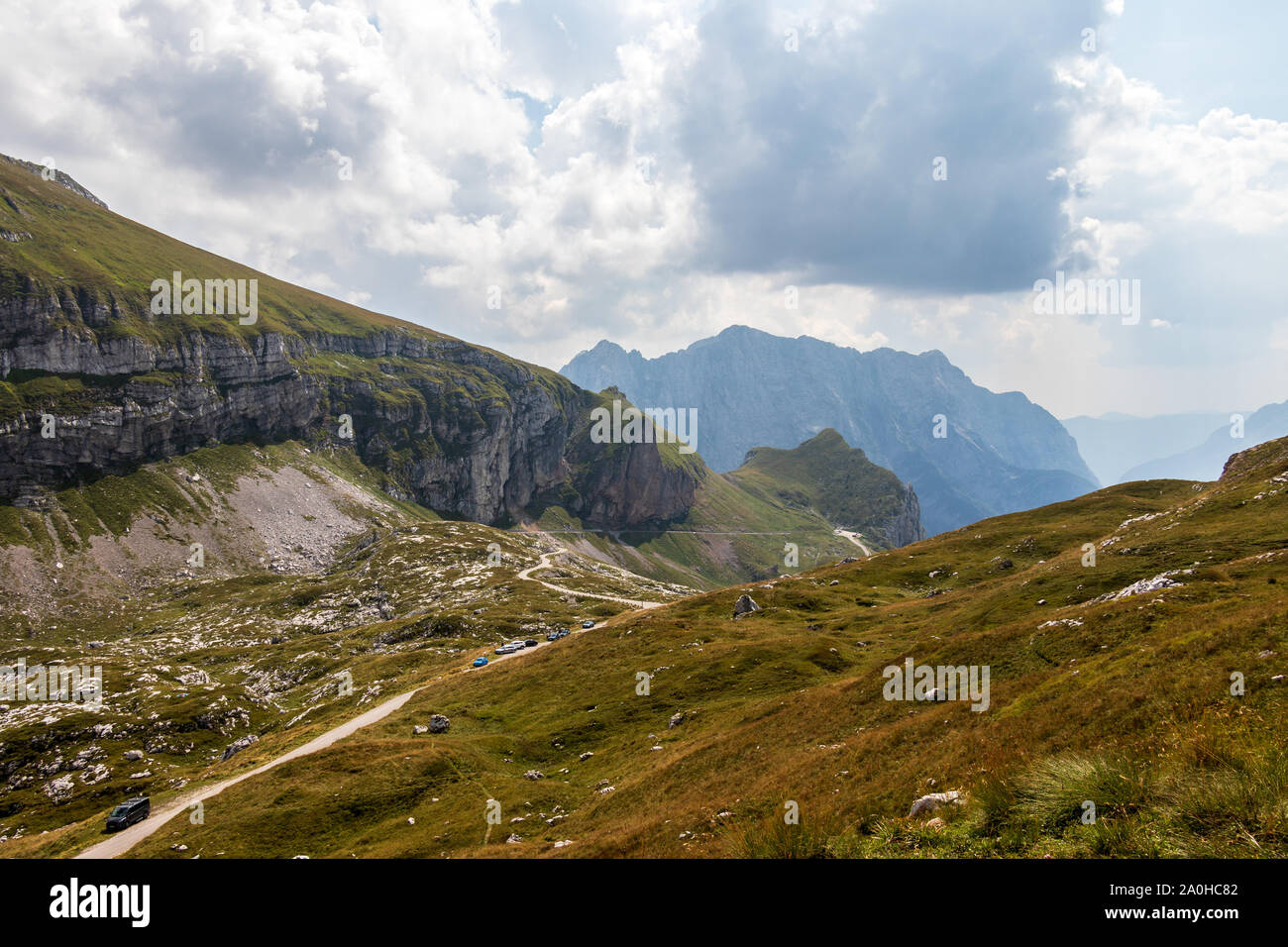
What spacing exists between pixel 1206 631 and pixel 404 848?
43.0 meters

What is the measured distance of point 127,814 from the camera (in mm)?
55062

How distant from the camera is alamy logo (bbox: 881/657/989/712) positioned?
34875 millimetres

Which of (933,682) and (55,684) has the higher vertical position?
(933,682)

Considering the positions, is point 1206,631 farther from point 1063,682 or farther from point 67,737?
point 67,737

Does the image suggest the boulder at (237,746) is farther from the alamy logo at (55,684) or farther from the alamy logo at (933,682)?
the alamy logo at (933,682)

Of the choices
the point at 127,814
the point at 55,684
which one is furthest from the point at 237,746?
the point at 55,684

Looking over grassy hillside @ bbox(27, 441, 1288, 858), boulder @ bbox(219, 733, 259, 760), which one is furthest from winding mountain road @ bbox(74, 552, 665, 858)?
boulder @ bbox(219, 733, 259, 760)

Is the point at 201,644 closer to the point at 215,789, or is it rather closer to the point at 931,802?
the point at 215,789

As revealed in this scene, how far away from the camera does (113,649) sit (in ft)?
456
